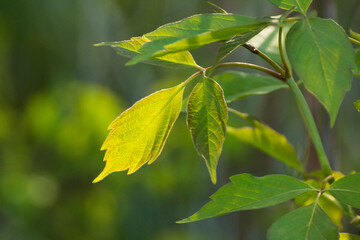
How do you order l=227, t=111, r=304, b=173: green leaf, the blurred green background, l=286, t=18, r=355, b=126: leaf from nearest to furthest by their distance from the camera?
l=286, t=18, r=355, b=126: leaf, l=227, t=111, r=304, b=173: green leaf, the blurred green background

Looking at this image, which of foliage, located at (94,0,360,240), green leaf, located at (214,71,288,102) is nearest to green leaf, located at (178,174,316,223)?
foliage, located at (94,0,360,240)

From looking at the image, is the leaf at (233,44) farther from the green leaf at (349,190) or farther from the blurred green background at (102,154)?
the blurred green background at (102,154)

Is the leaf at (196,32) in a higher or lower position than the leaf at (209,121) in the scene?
higher

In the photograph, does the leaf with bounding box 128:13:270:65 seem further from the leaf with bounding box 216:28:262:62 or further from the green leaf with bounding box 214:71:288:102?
the green leaf with bounding box 214:71:288:102

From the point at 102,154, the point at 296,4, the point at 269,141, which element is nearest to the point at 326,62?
the point at 296,4

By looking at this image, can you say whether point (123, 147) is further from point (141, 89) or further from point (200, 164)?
point (141, 89)

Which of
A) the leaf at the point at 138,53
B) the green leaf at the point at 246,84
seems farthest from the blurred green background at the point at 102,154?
the leaf at the point at 138,53

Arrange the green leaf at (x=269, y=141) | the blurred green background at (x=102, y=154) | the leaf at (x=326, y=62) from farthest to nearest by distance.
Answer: the blurred green background at (x=102, y=154) < the green leaf at (x=269, y=141) < the leaf at (x=326, y=62)
